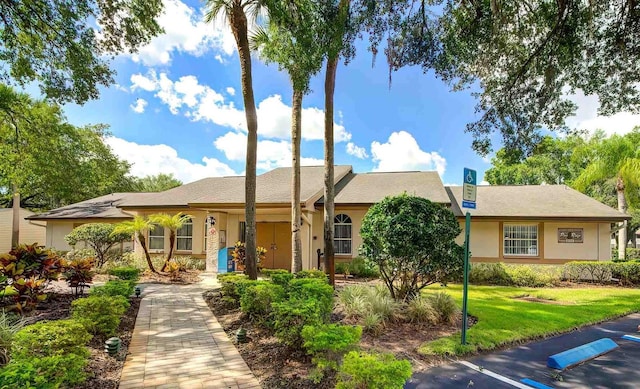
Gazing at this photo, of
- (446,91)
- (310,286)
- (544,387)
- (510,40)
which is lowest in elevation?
(544,387)

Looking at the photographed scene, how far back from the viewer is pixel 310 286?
6.42 meters

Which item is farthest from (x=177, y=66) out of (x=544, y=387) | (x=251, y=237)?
(x=544, y=387)

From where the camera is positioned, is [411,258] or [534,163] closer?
[411,258]

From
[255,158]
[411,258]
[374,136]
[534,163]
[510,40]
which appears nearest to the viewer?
Result: [411,258]

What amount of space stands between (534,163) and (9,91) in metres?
38.8

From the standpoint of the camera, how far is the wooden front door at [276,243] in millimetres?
17078

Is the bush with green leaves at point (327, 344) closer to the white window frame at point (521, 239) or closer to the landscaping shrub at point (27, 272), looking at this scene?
the landscaping shrub at point (27, 272)

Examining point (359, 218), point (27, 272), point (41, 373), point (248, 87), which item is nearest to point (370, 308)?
point (41, 373)

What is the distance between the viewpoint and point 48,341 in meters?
4.09

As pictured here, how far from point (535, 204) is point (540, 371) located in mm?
14172

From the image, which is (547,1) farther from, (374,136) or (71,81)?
(71,81)

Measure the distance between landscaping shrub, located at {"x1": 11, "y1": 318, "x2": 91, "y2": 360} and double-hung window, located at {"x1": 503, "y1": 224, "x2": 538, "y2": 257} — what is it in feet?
55.2

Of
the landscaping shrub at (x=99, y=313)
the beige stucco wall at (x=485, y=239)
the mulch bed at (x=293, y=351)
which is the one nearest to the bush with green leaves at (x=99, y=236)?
the mulch bed at (x=293, y=351)

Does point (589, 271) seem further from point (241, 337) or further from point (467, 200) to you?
point (241, 337)
